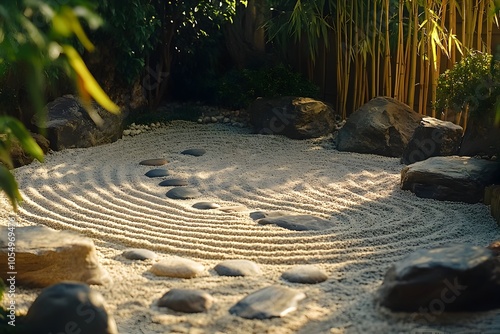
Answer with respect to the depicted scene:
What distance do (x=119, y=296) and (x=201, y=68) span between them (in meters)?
5.18

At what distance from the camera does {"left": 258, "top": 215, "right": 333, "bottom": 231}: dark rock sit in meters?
3.96

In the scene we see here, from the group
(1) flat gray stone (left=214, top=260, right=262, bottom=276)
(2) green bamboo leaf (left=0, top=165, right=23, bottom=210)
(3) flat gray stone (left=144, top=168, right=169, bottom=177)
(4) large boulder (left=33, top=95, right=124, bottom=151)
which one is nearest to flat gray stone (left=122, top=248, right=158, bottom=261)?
(1) flat gray stone (left=214, top=260, right=262, bottom=276)

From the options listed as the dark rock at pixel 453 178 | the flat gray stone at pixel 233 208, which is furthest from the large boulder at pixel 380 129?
the flat gray stone at pixel 233 208

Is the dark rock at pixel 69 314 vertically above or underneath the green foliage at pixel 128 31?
underneath

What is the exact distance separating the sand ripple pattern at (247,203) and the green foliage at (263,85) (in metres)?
0.63

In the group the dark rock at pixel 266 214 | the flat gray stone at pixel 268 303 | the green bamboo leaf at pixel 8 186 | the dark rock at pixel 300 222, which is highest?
the green bamboo leaf at pixel 8 186

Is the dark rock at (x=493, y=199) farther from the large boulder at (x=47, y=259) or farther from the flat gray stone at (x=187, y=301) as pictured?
the large boulder at (x=47, y=259)

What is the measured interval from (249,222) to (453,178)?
1293mm

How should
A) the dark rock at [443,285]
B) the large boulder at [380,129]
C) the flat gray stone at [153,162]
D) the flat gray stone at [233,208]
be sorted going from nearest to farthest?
1. the dark rock at [443,285]
2. the flat gray stone at [233,208]
3. the flat gray stone at [153,162]
4. the large boulder at [380,129]

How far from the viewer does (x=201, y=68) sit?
7.89 m

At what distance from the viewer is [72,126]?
596 centimetres

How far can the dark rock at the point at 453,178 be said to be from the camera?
444cm

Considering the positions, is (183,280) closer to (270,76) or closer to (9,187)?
(9,187)

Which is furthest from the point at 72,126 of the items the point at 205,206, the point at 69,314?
the point at 69,314
